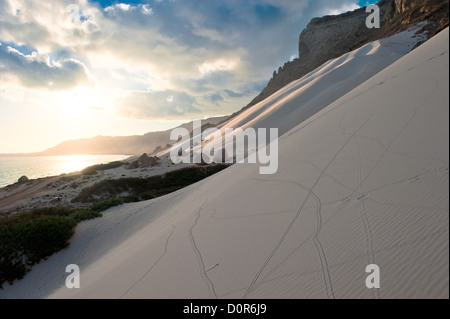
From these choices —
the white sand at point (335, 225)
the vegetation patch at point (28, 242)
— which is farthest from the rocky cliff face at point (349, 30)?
the vegetation patch at point (28, 242)

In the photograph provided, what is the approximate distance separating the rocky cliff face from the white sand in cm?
1405

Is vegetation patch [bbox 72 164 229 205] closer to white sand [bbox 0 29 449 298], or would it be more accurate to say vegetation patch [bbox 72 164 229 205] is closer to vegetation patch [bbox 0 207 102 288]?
vegetation patch [bbox 0 207 102 288]

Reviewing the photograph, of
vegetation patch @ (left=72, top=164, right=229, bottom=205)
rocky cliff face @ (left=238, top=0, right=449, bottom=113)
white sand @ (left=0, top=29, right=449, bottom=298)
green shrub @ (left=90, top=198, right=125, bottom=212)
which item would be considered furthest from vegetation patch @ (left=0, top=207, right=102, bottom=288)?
rocky cliff face @ (left=238, top=0, right=449, bottom=113)

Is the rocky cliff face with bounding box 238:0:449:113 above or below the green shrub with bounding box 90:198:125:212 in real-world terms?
above

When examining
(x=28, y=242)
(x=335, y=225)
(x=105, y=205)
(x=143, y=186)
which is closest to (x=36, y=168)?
(x=143, y=186)

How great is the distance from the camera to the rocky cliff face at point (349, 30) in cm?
2414

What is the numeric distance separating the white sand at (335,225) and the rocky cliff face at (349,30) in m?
14.1

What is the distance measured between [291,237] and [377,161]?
5.39 feet

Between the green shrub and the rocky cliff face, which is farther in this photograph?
the rocky cliff face

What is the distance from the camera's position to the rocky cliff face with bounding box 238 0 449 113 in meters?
24.1

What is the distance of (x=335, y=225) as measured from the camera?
2.50 metres

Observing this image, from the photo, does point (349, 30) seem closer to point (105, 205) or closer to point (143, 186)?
point (143, 186)

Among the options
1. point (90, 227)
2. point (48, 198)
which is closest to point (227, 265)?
point (90, 227)

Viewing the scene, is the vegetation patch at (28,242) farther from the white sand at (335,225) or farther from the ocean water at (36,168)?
the ocean water at (36,168)
